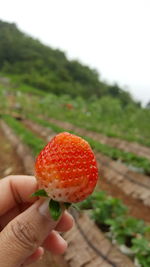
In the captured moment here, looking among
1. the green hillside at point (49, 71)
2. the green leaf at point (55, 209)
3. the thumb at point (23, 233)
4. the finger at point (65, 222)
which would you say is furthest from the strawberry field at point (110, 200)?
the green hillside at point (49, 71)

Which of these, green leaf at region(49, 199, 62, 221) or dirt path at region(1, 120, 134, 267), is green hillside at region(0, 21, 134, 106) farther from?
green leaf at region(49, 199, 62, 221)

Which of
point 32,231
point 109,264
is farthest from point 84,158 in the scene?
point 109,264

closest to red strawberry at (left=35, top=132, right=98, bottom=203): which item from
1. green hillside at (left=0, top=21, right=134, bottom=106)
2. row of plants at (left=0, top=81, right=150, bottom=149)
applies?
row of plants at (left=0, top=81, right=150, bottom=149)

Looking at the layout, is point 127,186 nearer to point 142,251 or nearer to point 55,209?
point 142,251

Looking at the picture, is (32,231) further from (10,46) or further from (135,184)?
(10,46)

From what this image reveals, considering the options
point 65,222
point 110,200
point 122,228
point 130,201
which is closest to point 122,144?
point 130,201

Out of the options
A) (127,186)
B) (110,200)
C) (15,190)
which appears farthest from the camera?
(127,186)
